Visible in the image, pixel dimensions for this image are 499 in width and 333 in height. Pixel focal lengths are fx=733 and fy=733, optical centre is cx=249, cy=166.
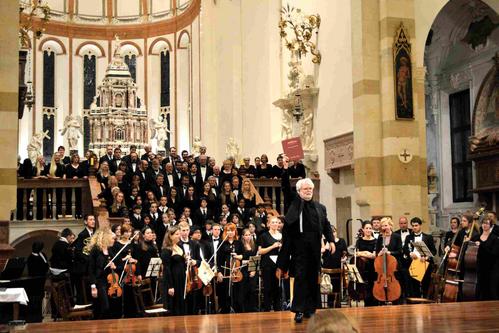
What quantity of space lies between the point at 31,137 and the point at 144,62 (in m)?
7.02

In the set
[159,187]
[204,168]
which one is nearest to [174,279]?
[159,187]

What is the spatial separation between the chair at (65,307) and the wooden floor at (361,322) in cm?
135

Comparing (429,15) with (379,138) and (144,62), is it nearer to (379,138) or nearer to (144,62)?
(379,138)

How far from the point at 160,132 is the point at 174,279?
24.1 metres

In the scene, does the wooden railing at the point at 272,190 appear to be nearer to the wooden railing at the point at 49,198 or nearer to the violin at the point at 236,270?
the wooden railing at the point at 49,198

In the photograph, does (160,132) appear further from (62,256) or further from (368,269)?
(368,269)

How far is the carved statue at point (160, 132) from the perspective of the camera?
34531 mm

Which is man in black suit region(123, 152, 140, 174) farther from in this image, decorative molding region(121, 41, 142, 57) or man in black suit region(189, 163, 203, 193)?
decorative molding region(121, 41, 142, 57)

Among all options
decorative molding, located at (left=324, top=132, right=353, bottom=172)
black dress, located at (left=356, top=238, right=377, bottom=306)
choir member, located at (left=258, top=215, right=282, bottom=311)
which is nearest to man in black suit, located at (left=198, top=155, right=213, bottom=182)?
decorative molding, located at (left=324, top=132, right=353, bottom=172)

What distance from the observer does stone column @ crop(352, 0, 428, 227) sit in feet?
48.2

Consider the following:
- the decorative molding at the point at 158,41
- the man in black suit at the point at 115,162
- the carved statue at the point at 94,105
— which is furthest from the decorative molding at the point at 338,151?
the decorative molding at the point at 158,41

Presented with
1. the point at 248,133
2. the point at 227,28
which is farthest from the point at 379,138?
the point at 227,28

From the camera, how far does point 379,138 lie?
14883 millimetres

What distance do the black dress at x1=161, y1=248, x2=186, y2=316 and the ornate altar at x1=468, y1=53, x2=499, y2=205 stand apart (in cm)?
865
